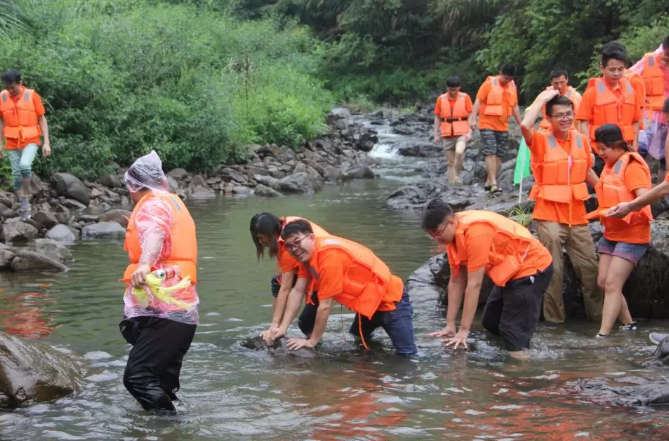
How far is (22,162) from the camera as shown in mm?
12453

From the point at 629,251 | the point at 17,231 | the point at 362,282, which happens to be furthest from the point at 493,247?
the point at 17,231

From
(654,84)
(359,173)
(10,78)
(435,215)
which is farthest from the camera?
(359,173)

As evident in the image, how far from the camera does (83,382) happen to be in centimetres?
624

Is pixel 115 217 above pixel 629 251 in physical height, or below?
below

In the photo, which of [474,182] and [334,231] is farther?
[474,182]

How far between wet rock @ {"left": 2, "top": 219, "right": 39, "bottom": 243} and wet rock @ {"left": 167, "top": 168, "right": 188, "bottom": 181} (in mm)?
6317

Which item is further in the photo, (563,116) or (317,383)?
(563,116)

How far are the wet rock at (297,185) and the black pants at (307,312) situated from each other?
11.5 m

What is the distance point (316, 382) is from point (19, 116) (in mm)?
7771

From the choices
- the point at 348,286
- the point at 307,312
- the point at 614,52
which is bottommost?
the point at 307,312

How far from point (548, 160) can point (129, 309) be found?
393 centimetres

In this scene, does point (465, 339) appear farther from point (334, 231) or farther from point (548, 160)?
point (334, 231)

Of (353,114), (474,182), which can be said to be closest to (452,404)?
(474,182)

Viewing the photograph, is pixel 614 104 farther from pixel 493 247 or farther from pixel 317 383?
pixel 317 383
